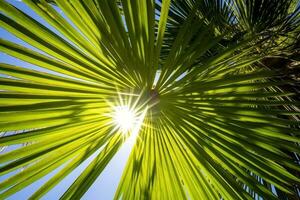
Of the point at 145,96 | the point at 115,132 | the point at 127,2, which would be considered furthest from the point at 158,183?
the point at 127,2

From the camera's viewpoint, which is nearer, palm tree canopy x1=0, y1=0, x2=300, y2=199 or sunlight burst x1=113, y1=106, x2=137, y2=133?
palm tree canopy x1=0, y1=0, x2=300, y2=199

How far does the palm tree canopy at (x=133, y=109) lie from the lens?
1.20 metres

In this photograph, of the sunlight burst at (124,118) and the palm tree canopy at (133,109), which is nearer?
the palm tree canopy at (133,109)

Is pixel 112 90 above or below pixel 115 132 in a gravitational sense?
above

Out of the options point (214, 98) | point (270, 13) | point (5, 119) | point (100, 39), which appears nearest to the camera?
point (5, 119)

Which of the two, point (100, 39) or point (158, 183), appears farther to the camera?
point (158, 183)

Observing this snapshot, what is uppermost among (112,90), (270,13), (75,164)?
(270,13)

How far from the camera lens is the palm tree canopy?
1.20 metres

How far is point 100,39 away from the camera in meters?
1.27

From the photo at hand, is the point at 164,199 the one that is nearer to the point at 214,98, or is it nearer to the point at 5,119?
the point at 214,98

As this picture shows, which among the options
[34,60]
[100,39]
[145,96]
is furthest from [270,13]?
[34,60]

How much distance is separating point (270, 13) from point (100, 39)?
1.41m

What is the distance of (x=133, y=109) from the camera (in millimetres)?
1408

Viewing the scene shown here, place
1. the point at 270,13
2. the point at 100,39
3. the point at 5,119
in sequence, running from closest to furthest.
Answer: the point at 5,119 → the point at 100,39 → the point at 270,13
